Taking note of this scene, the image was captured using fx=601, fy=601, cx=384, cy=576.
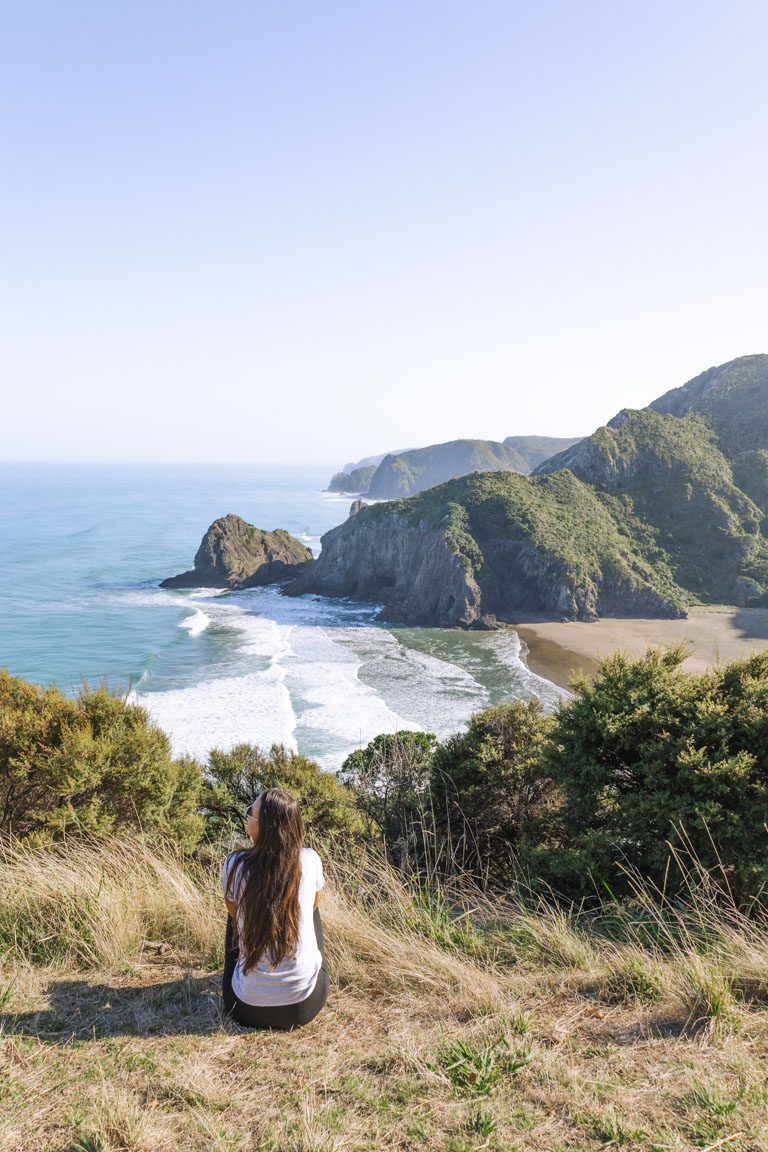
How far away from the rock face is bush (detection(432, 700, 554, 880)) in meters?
48.5

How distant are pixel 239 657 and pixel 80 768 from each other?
98.6ft

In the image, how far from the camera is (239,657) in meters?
36.4

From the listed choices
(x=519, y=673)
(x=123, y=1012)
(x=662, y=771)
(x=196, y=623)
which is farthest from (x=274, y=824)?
(x=196, y=623)

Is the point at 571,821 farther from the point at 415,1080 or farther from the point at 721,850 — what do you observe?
the point at 415,1080

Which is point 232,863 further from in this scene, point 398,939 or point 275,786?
point 275,786

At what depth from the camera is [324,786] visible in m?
13.7

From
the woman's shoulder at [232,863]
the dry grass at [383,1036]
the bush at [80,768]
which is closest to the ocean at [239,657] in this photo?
the bush at [80,768]

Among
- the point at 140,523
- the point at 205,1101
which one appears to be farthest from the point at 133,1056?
the point at 140,523

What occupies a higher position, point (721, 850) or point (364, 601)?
point (721, 850)

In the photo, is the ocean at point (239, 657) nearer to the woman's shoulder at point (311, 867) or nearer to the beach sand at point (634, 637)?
the beach sand at point (634, 637)

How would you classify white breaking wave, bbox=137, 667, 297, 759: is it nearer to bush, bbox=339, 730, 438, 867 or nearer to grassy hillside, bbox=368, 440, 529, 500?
bush, bbox=339, 730, 438, 867

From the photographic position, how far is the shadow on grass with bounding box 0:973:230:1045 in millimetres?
2994

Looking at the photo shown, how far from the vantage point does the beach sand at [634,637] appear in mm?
37594

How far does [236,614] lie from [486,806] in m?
39.2
